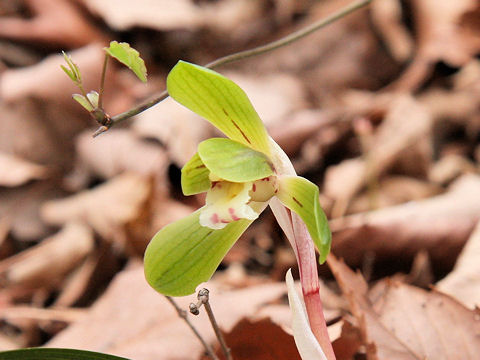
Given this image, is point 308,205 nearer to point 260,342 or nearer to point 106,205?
point 260,342

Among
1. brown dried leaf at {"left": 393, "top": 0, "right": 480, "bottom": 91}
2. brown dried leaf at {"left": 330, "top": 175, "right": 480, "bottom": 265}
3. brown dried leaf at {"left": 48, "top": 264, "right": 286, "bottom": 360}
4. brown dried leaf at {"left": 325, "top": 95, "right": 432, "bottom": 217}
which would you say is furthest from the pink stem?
brown dried leaf at {"left": 393, "top": 0, "right": 480, "bottom": 91}

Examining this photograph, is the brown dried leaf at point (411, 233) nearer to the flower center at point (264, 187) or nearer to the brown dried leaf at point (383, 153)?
the brown dried leaf at point (383, 153)

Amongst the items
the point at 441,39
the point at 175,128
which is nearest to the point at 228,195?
the point at 175,128

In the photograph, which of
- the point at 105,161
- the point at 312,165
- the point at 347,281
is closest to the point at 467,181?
the point at 312,165

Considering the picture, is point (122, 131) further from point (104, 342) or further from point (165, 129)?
point (104, 342)

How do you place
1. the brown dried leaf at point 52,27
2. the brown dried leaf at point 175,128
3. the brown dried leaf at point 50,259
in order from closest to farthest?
the brown dried leaf at point 50,259 < the brown dried leaf at point 175,128 < the brown dried leaf at point 52,27

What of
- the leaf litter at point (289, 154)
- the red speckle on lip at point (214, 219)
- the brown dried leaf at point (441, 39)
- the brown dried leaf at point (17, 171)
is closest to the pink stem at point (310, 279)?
the red speckle on lip at point (214, 219)
